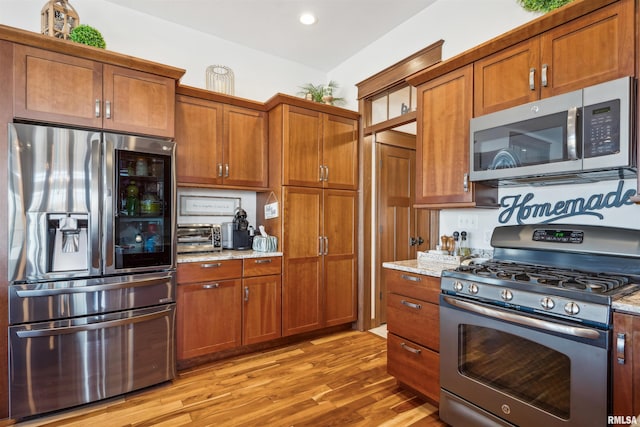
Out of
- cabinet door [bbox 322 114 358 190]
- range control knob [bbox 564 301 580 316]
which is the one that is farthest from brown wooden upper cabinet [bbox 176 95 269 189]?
range control knob [bbox 564 301 580 316]

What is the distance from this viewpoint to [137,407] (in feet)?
6.92

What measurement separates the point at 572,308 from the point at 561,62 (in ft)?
4.31

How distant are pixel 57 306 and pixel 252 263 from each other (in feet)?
4.53

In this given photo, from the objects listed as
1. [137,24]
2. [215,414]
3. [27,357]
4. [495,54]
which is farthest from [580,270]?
[137,24]

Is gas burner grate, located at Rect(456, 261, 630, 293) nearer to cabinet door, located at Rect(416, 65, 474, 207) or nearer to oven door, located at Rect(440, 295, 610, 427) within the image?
oven door, located at Rect(440, 295, 610, 427)

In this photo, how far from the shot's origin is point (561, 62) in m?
1.71

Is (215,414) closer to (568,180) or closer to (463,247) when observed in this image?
(463,247)

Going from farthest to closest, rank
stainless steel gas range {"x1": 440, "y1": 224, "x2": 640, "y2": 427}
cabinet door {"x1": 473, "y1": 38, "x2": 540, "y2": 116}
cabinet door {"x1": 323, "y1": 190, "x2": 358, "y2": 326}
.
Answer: cabinet door {"x1": 323, "y1": 190, "x2": 358, "y2": 326}
cabinet door {"x1": 473, "y1": 38, "x2": 540, "y2": 116}
stainless steel gas range {"x1": 440, "y1": 224, "x2": 640, "y2": 427}

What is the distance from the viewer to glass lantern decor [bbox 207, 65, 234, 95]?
3207 millimetres

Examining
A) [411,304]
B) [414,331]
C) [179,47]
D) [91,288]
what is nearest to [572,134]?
[411,304]

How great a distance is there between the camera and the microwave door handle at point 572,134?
1.58m

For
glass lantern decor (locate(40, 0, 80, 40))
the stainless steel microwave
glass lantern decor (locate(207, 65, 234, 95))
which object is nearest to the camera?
the stainless steel microwave

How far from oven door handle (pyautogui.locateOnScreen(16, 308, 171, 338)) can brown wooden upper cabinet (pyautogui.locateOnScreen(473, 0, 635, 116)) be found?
107 inches

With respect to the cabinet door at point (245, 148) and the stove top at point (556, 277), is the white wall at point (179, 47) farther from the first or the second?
the stove top at point (556, 277)
